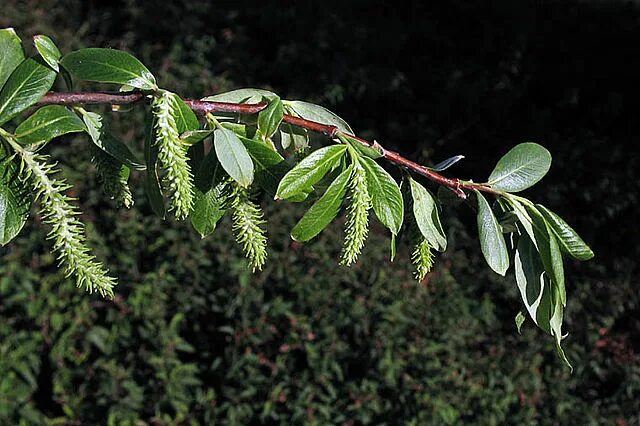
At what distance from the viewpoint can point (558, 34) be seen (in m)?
5.80

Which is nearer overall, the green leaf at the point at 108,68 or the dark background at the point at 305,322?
the green leaf at the point at 108,68

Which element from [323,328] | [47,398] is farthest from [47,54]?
[47,398]

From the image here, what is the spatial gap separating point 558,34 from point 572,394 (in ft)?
10.2

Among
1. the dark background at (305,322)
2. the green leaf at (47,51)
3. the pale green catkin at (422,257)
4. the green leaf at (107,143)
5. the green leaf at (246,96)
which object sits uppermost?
the green leaf at (47,51)

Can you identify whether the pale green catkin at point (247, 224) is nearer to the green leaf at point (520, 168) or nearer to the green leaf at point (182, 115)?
the green leaf at point (182, 115)

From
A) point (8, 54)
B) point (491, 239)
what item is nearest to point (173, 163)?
point (8, 54)

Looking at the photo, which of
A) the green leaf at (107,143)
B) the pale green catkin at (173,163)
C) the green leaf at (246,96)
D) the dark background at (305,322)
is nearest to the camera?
the pale green catkin at (173,163)

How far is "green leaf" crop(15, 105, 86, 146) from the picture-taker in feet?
2.98

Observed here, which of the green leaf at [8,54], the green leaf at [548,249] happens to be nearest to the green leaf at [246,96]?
the green leaf at [8,54]

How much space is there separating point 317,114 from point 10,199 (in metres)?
0.39

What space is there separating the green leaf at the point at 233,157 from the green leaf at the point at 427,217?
0.22 metres

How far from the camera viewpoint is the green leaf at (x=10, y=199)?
896mm

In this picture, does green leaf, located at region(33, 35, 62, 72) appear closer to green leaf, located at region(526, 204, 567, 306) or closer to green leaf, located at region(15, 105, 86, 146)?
green leaf, located at region(15, 105, 86, 146)

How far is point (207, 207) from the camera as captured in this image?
3.16ft
